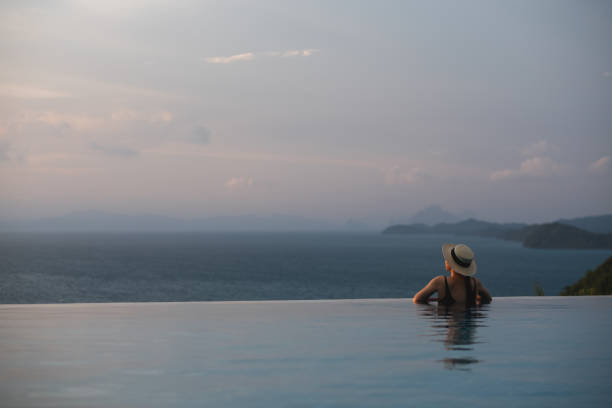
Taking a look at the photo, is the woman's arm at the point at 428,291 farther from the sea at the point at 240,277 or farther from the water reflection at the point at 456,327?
the sea at the point at 240,277

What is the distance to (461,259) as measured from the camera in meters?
6.30

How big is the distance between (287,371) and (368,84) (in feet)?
A: 456

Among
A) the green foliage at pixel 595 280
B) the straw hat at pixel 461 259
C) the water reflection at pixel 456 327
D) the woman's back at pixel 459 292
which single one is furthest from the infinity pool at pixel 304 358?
the green foliage at pixel 595 280

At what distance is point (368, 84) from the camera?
13900cm

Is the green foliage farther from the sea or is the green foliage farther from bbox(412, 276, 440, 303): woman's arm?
the sea

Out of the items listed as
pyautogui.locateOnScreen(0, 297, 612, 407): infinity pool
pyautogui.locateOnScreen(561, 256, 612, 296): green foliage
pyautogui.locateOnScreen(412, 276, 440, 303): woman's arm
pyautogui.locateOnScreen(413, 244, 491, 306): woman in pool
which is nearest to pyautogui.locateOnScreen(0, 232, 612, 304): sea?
pyautogui.locateOnScreen(561, 256, 612, 296): green foliage

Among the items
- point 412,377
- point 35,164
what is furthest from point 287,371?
point 35,164

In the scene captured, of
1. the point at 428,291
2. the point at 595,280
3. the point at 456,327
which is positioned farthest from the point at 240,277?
the point at 456,327

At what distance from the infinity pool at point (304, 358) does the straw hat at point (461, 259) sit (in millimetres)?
515

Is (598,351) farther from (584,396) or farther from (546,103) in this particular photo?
(546,103)

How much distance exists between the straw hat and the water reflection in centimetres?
50

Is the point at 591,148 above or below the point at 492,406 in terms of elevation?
above

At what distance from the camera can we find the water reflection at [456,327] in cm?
410

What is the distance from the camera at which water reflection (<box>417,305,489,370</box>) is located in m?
4.10
